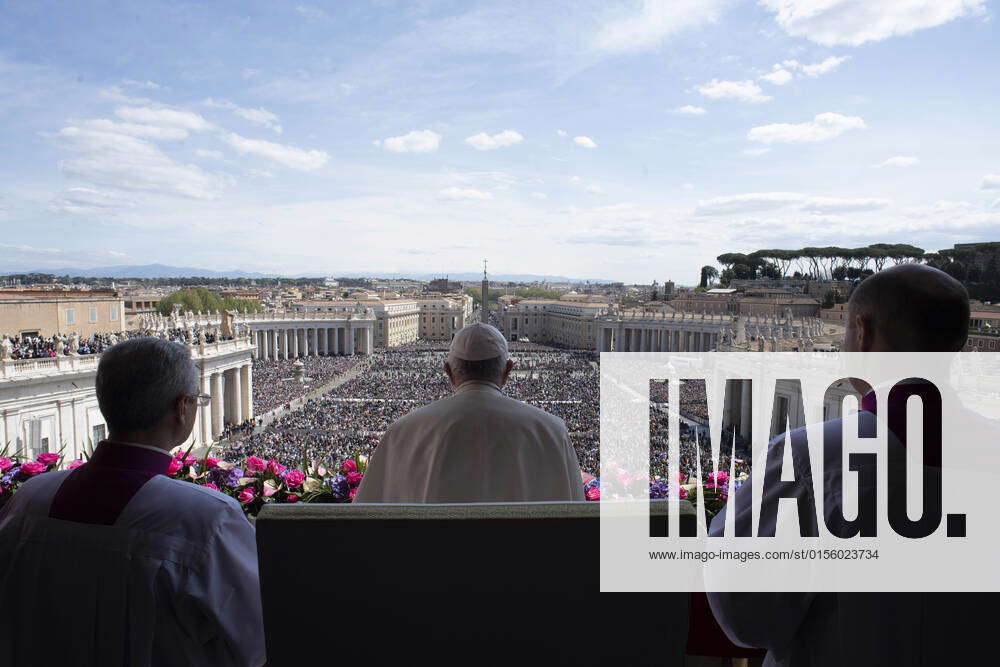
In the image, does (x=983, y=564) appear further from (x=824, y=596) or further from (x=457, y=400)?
(x=457, y=400)

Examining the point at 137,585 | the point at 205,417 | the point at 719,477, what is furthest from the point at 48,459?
the point at 205,417

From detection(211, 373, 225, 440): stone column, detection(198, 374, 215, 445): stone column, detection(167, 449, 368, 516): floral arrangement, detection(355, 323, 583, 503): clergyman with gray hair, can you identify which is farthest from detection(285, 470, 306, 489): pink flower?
detection(211, 373, 225, 440): stone column

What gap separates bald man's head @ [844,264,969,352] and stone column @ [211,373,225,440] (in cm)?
2326

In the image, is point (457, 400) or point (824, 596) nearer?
point (824, 596)

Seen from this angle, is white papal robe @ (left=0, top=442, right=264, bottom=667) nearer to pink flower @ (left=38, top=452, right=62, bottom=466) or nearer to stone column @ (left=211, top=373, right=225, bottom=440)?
pink flower @ (left=38, top=452, right=62, bottom=466)

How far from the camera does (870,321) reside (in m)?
1.59

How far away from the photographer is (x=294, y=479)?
3.32 m

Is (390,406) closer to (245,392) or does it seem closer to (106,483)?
(245,392)

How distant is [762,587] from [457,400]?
1.45 metres

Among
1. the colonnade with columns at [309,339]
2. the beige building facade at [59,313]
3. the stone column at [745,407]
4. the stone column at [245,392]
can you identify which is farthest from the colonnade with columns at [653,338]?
the beige building facade at [59,313]

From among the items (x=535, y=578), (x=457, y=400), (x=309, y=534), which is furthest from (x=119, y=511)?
(x=457, y=400)

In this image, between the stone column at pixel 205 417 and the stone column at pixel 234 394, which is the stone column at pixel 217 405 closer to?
the stone column at pixel 205 417

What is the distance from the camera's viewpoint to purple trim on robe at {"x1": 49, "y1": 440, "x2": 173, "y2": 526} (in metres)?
1.68

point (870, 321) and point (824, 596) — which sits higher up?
point (870, 321)
